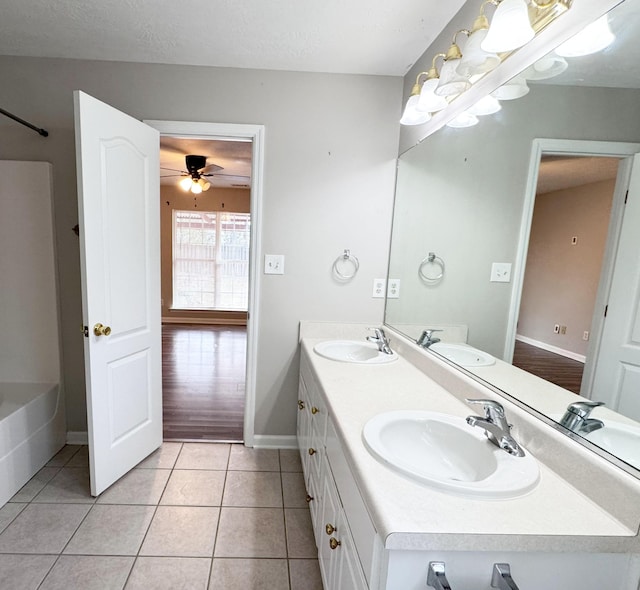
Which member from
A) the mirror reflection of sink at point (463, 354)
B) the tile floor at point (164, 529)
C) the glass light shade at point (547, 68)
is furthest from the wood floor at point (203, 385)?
the glass light shade at point (547, 68)

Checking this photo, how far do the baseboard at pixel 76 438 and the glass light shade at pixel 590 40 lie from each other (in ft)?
9.90

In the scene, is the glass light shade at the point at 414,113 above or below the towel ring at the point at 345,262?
above

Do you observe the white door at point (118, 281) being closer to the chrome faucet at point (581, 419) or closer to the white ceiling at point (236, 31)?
the white ceiling at point (236, 31)

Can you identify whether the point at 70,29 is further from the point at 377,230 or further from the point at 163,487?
the point at 163,487

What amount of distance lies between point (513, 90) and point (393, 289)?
124cm

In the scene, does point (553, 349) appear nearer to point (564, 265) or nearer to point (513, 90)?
point (564, 265)

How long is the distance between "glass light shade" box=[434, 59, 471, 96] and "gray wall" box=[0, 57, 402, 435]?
0.82 metres

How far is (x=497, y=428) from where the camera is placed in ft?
3.13

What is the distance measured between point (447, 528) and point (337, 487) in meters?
0.52

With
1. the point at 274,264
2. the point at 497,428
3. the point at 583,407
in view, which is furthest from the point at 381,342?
the point at 583,407

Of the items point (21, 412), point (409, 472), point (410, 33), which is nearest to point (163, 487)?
point (21, 412)

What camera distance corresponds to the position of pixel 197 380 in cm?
353

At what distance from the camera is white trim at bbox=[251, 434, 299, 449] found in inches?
92.5

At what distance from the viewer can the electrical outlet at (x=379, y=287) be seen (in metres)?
2.25
